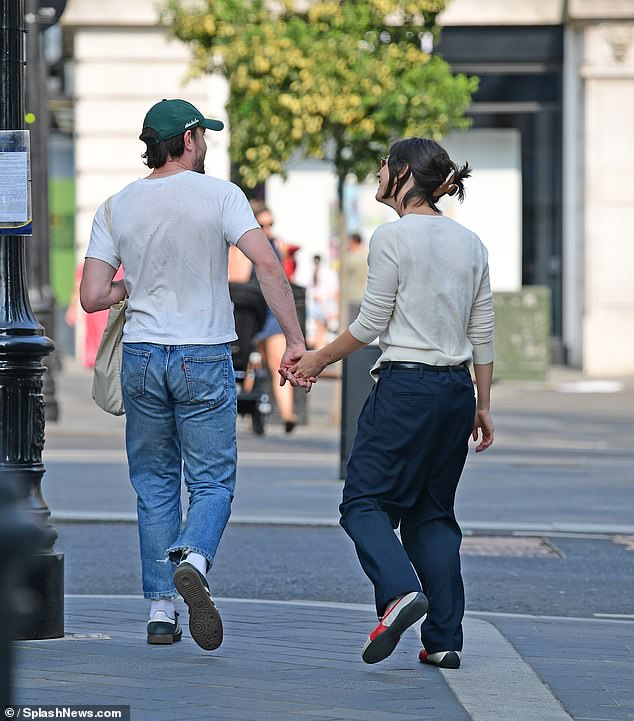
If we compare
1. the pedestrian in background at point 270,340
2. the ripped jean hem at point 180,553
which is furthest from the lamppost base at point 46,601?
the pedestrian in background at point 270,340

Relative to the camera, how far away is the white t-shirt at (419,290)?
5047 mm

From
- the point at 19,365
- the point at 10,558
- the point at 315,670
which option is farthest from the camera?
the point at 19,365

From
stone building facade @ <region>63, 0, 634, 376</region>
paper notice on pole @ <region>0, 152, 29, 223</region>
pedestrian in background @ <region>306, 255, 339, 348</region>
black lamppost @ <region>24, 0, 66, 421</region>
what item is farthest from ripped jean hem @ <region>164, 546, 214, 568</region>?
stone building facade @ <region>63, 0, 634, 376</region>

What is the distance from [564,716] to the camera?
4.35 metres

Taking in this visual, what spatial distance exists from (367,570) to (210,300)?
101 cm

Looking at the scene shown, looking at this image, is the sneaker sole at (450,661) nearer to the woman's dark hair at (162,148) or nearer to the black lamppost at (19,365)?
the black lamppost at (19,365)

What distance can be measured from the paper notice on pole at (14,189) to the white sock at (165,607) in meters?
1.36

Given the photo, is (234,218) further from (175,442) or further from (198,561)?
(198,561)

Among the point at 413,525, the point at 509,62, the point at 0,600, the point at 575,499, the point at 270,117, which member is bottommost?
the point at 575,499

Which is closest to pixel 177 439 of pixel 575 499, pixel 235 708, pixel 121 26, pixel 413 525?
pixel 413 525

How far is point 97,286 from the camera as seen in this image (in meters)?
5.34

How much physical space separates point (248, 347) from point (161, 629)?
846 cm

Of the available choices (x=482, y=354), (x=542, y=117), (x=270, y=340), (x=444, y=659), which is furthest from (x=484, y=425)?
(x=542, y=117)

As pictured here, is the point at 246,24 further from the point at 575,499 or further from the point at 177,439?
the point at 177,439
